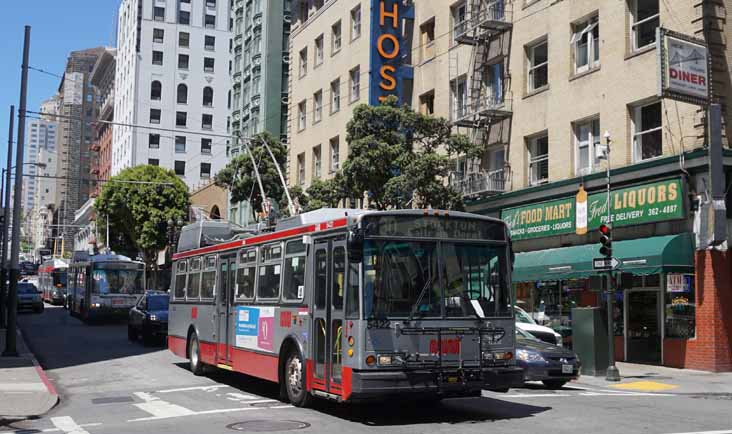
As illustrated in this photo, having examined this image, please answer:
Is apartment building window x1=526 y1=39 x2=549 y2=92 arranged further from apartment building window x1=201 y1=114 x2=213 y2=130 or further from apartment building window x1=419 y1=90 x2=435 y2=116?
apartment building window x1=201 y1=114 x2=213 y2=130

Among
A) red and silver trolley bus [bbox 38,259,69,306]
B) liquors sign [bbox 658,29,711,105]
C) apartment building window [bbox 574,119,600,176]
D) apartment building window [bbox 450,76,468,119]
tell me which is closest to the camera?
liquors sign [bbox 658,29,711,105]

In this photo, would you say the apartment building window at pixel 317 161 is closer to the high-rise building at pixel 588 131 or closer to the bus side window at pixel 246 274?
the high-rise building at pixel 588 131

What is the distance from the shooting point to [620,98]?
24.8 metres

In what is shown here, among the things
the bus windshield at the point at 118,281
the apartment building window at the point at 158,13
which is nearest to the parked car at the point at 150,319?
the bus windshield at the point at 118,281

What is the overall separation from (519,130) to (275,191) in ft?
56.6

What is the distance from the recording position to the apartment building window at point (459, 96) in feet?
107

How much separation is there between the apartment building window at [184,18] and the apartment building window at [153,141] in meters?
14.7

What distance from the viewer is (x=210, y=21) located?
102 m

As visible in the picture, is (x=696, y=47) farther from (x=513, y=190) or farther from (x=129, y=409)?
(x=129, y=409)

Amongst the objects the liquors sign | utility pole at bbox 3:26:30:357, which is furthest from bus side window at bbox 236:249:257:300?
the liquors sign

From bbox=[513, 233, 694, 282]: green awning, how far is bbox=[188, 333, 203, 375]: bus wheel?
11.7 meters

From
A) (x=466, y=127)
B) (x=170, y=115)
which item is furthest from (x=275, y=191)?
(x=170, y=115)

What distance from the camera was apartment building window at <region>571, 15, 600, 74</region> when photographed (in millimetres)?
26328

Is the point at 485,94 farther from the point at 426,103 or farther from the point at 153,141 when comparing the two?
the point at 153,141
